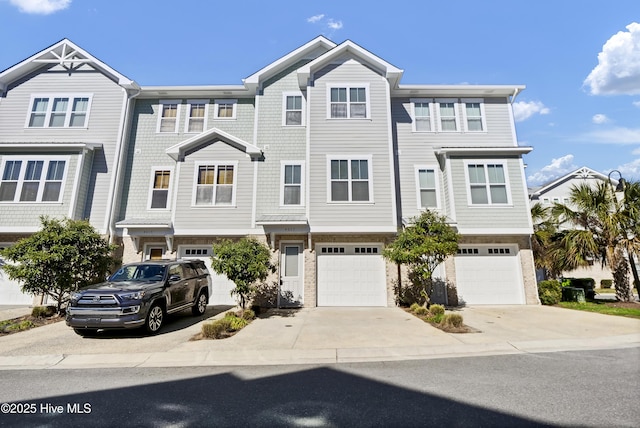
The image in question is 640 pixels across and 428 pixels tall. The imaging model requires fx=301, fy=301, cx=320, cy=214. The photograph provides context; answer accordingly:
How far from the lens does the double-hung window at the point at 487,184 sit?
1359cm

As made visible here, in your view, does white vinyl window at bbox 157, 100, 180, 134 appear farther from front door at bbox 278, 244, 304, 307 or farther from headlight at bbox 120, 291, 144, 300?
headlight at bbox 120, 291, 144, 300

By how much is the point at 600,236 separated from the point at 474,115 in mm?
7681

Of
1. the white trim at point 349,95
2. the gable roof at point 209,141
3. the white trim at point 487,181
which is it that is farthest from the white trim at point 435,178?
the gable roof at point 209,141

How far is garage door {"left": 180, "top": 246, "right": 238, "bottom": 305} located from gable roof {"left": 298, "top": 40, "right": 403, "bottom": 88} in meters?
9.31

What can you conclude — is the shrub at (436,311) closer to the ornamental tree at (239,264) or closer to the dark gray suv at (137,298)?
the ornamental tree at (239,264)

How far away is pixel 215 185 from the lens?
45.5 ft

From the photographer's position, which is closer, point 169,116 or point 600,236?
point 600,236

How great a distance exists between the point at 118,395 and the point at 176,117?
555 inches

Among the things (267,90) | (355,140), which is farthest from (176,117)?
(355,140)

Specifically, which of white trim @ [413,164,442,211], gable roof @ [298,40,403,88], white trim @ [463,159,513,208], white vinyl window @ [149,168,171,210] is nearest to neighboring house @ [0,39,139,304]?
white vinyl window @ [149,168,171,210]

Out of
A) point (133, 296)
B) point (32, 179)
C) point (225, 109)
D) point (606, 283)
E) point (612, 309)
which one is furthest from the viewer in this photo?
point (606, 283)

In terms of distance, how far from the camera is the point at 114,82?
15367 mm

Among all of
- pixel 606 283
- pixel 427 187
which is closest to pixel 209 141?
pixel 427 187

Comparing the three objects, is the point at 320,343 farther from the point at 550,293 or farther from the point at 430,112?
the point at 430,112
